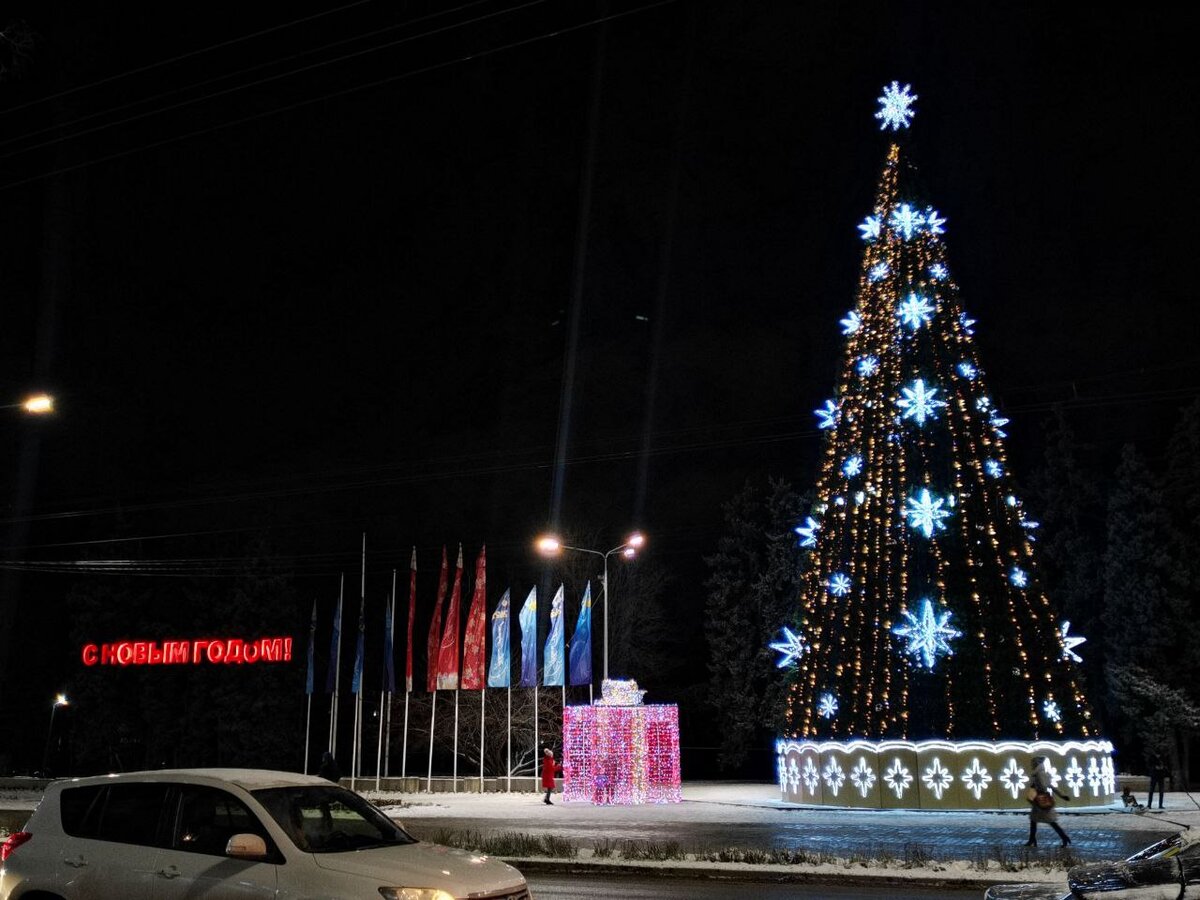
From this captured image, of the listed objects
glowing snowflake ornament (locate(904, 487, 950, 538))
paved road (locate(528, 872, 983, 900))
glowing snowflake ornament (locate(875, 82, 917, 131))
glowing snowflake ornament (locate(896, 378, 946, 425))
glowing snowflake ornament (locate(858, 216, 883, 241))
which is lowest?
paved road (locate(528, 872, 983, 900))

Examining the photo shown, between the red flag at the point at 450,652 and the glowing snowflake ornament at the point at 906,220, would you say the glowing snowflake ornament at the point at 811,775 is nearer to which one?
the glowing snowflake ornament at the point at 906,220

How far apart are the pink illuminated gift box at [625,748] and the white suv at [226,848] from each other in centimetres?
2257

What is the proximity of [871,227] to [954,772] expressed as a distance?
13929mm

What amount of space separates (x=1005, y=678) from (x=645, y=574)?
30.9m

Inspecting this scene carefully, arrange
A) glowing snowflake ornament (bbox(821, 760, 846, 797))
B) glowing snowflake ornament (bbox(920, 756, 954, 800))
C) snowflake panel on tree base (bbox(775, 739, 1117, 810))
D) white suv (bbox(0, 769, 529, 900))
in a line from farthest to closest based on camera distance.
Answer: glowing snowflake ornament (bbox(821, 760, 846, 797)), glowing snowflake ornament (bbox(920, 756, 954, 800)), snowflake panel on tree base (bbox(775, 739, 1117, 810)), white suv (bbox(0, 769, 529, 900))

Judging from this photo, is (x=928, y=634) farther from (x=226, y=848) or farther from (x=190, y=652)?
(x=190, y=652)

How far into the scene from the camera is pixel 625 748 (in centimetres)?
3022

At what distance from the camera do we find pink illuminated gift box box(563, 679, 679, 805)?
30.3 meters

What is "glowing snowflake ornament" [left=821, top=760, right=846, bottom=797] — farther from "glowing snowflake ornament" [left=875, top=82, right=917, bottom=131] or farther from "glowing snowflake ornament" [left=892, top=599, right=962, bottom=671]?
"glowing snowflake ornament" [left=875, top=82, right=917, bottom=131]

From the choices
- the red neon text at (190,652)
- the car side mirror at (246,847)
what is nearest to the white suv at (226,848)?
the car side mirror at (246,847)

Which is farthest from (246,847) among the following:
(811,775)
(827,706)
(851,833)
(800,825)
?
(811,775)

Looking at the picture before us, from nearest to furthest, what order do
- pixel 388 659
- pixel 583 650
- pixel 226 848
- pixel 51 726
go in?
1. pixel 226 848
2. pixel 583 650
3. pixel 388 659
4. pixel 51 726

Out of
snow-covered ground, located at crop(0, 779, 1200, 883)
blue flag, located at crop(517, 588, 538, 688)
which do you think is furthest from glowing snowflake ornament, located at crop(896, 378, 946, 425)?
blue flag, located at crop(517, 588, 538, 688)

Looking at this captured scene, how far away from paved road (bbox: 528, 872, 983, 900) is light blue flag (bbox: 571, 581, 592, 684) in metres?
20.9
